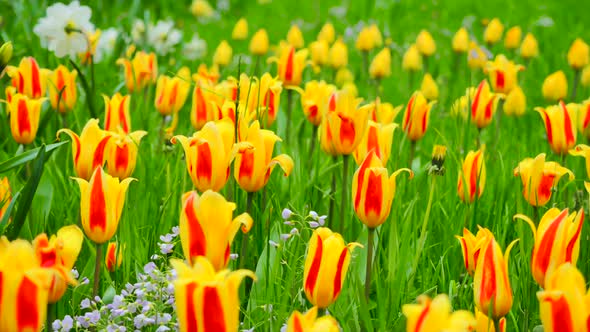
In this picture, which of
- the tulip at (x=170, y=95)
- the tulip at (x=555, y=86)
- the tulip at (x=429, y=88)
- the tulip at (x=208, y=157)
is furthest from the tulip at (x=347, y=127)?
the tulip at (x=555, y=86)

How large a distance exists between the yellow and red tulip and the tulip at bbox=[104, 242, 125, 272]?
2.10 feet

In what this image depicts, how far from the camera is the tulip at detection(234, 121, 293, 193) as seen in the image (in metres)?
2.14

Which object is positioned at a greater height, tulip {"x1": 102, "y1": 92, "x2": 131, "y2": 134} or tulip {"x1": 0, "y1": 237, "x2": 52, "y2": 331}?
tulip {"x1": 102, "y1": 92, "x2": 131, "y2": 134}

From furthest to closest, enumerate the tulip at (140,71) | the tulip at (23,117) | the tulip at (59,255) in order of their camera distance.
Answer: the tulip at (140,71) → the tulip at (23,117) → the tulip at (59,255)

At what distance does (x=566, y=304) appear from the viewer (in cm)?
150

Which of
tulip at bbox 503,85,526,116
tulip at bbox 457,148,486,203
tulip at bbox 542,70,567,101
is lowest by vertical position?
tulip at bbox 457,148,486,203

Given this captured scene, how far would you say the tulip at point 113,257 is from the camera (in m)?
2.27

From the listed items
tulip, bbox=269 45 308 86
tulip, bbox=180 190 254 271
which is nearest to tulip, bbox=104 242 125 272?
tulip, bbox=180 190 254 271

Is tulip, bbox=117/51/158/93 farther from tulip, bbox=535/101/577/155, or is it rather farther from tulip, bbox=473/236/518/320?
tulip, bbox=473/236/518/320

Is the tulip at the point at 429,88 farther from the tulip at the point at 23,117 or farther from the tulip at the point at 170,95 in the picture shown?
the tulip at the point at 23,117

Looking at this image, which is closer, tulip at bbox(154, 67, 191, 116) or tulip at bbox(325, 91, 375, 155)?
tulip at bbox(325, 91, 375, 155)

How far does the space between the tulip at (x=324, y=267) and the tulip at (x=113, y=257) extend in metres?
0.68

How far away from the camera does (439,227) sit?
2.84 m

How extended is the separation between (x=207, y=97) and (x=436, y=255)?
0.96 metres
